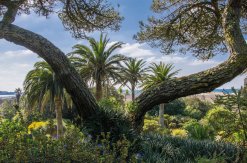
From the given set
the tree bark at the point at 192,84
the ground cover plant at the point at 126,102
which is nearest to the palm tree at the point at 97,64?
the ground cover plant at the point at 126,102

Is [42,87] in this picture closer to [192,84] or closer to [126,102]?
[126,102]

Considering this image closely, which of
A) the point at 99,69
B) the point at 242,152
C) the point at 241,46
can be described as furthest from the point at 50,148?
the point at 99,69

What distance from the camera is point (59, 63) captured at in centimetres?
774

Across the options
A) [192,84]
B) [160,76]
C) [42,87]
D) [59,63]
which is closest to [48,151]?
[59,63]

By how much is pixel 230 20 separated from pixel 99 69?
9937 mm

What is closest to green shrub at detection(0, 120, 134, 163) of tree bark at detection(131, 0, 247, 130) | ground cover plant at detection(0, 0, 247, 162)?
ground cover plant at detection(0, 0, 247, 162)

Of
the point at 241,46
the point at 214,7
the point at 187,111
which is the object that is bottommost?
the point at 187,111

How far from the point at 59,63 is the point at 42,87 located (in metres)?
6.81

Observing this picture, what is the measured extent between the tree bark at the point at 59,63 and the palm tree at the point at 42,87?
19.9 feet

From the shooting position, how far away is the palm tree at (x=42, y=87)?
1394 centimetres

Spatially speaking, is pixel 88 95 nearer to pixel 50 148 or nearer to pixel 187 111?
pixel 50 148

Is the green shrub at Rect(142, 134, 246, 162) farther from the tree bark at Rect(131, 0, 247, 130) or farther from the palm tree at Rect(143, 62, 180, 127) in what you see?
the palm tree at Rect(143, 62, 180, 127)

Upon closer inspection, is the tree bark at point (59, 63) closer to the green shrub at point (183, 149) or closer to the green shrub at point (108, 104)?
the green shrub at point (108, 104)

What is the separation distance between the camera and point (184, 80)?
8.55 m
